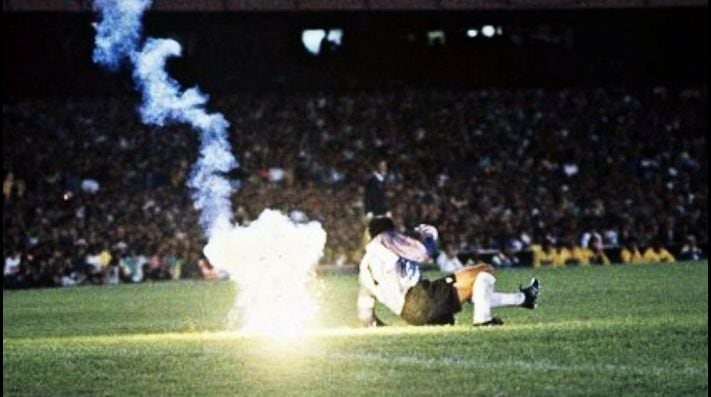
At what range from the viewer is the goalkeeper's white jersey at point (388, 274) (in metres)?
14.9

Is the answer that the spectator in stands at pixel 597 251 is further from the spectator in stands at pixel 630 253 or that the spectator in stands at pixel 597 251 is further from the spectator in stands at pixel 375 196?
the spectator in stands at pixel 375 196

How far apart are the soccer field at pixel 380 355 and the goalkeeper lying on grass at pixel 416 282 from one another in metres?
0.23

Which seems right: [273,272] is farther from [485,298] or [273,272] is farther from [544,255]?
[544,255]

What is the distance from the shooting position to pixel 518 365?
1191 cm

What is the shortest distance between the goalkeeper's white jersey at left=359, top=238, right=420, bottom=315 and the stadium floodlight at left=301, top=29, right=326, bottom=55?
28897 mm

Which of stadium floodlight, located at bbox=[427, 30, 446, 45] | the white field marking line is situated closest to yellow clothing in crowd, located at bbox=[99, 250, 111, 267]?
stadium floodlight, located at bbox=[427, 30, 446, 45]

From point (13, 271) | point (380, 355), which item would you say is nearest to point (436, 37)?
point (13, 271)

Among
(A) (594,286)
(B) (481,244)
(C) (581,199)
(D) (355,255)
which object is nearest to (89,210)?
(D) (355,255)

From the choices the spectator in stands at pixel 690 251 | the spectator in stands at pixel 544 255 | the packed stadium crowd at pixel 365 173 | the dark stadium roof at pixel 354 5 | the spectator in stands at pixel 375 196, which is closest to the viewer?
the spectator in stands at pixel 375 196

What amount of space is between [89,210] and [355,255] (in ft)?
19.7

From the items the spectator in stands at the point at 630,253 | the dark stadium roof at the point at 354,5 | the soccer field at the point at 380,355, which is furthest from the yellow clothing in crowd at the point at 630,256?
the soccer field at the point at 380,355

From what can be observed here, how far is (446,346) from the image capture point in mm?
13289

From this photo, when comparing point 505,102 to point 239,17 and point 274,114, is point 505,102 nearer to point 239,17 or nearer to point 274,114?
point 274,114

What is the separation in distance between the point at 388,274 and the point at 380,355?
228 centimetres
